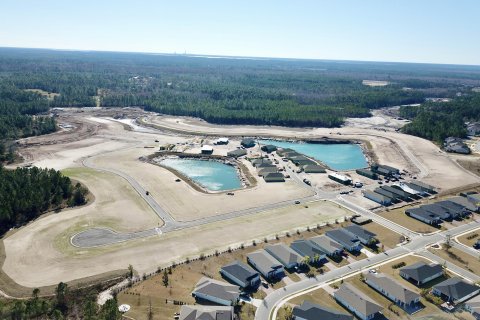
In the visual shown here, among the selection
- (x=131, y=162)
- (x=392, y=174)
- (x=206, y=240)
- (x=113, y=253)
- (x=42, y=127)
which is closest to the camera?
(x=113, y=253)

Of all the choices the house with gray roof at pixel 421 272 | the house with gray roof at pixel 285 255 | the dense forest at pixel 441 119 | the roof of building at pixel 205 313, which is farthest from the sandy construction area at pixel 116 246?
the dense forest at pixel 441 119

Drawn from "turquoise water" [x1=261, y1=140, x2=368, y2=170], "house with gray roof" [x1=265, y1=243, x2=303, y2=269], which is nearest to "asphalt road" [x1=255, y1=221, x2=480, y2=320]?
"house with gray roof" [x1=265, y1=243, x2=303, y2=269]

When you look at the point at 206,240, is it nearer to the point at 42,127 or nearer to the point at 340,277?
the point at 340,277

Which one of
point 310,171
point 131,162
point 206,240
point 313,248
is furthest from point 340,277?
point 131,162

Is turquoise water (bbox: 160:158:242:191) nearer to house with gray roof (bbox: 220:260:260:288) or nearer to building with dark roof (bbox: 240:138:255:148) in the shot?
building with dark roof (bbox: 240:138:255:148)

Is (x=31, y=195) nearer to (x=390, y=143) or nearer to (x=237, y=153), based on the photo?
(x=237, y=153)

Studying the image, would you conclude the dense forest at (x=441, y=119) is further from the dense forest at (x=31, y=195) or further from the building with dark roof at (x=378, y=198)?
the dense forest at (x=31, y=195)

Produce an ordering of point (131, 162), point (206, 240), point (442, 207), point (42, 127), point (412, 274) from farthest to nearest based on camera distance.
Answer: point (42, 127) → point (131, 162) → point (442, 207) → point (206, 240) → point (412, 274)
